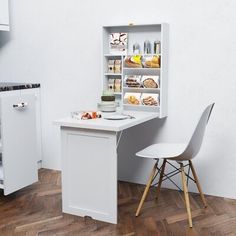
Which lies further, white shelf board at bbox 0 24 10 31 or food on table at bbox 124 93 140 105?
white shelf board at bbox 0 24 10 31

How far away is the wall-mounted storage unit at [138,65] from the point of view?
3125 mm

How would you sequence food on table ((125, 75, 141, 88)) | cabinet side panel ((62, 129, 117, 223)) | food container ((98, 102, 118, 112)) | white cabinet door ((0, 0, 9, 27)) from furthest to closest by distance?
1. white cabinet door ((0, 0, 9, 27))
2. food on table ((125, 75, 141, 88))
3. food container ((98, 102, 118, 112))
4. cabinet side panel ((62, 129, 117, 223))

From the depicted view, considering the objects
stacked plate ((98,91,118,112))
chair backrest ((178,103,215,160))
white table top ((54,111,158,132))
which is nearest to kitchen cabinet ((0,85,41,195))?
white table top ((54,111,158,132))

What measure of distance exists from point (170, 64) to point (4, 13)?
1.71m

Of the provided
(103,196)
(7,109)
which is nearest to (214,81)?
(103,196)

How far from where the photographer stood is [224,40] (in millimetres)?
3006

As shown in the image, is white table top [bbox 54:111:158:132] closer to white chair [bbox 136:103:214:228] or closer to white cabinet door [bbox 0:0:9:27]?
white chair [bbox 136:103:214:228]

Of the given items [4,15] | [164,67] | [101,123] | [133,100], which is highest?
[4,15]

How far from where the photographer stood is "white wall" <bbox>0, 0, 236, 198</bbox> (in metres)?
3.06

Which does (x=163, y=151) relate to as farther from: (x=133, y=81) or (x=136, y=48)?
(x=136, y=48)

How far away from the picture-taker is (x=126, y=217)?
2.78 meters

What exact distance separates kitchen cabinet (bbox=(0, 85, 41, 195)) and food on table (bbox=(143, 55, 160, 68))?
3.21 feet

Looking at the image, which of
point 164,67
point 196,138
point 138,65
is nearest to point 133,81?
point 138,65

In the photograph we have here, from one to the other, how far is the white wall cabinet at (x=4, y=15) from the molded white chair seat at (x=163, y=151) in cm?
190
